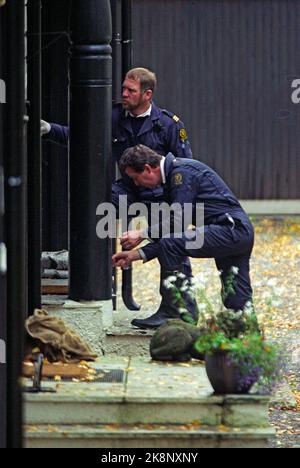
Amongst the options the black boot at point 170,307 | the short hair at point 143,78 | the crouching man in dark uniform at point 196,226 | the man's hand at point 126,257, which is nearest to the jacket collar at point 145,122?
the short hair at point 143,78

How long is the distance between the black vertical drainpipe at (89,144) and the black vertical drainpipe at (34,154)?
335 mm

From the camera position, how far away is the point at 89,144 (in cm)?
937

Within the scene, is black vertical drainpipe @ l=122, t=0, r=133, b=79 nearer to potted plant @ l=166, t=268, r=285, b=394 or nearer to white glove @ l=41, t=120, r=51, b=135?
white glove @ l=41, t=120, r=51, b=135

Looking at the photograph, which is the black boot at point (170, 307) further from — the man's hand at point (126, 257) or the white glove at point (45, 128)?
the white glove at point (45, 128)

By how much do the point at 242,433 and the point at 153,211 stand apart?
269 cm

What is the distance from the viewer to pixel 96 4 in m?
9.28

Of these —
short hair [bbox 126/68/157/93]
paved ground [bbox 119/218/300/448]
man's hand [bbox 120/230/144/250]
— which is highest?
short hair [bbox 126/68/157/93]

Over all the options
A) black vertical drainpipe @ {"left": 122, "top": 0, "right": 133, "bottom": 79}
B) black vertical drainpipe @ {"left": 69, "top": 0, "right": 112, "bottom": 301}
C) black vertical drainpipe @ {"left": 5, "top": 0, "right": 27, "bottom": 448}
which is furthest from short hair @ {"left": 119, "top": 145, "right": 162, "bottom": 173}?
black vertical drainpipe @ {"left": 5, "top": 0, "right": 27, "bottom": 448}

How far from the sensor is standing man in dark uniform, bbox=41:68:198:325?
9.95 metres

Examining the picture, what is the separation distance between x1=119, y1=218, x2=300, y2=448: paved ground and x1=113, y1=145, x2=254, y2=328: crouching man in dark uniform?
0.24 meters

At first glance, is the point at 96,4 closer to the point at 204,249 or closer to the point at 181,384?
the point at 204,249

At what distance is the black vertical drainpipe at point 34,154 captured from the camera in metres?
9.03

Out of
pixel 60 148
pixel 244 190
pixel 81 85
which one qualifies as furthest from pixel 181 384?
pixel 244 190

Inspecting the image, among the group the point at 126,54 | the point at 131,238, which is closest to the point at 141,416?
the point at 131,238
